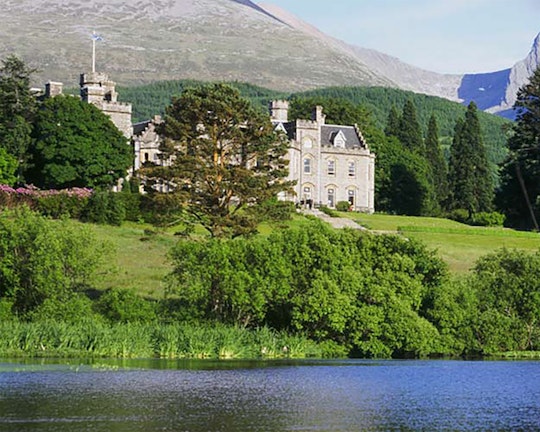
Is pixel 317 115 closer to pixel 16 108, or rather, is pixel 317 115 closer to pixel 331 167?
pixel 331 167

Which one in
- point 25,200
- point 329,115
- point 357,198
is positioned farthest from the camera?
point 329,115

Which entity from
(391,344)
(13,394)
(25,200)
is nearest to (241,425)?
(13,394)

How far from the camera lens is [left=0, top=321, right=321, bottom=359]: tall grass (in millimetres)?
39375

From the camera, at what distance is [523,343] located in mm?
45844

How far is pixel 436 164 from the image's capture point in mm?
123312

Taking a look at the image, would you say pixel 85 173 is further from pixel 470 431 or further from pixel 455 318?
pixel 470 431

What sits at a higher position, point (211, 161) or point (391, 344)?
point (211, 161)

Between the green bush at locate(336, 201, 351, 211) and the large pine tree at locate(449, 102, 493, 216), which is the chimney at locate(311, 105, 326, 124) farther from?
the large pine tree at locate(449, 102, 493, 216)

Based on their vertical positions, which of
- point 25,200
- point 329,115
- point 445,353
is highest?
point 329,115

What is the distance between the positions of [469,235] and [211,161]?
2382 centimetres

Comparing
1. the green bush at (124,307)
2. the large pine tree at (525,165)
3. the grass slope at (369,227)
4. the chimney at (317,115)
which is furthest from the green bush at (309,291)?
the chimney at (317,115)

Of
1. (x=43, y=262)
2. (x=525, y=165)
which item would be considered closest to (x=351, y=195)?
(x=525, y=165)

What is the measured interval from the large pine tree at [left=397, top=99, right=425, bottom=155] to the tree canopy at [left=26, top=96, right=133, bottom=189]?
1985 inches

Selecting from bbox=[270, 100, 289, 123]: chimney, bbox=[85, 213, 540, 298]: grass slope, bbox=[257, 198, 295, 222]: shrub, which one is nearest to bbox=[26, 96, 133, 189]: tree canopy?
bbox=[85, 213, 540, 298]: grass slope
